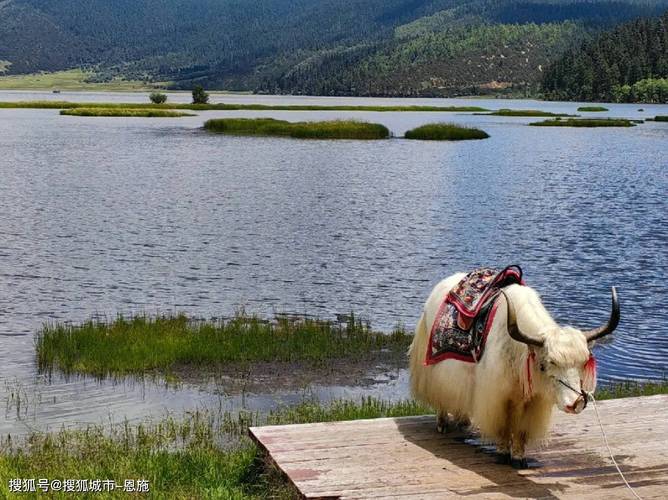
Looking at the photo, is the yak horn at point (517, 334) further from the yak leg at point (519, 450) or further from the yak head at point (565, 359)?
the yak leg at point (519, 450)

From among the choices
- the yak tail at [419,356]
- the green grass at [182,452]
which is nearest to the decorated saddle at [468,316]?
the yak tail at [419,356]

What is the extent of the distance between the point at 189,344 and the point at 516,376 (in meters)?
11.0

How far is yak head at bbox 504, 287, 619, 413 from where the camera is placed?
30.8 feet

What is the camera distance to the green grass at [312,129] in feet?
341

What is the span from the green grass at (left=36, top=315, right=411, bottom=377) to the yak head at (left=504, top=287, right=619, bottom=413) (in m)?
10.2

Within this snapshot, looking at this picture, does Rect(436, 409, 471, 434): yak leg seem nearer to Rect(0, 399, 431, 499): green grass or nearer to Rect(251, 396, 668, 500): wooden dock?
Rect(251, 396, 668, 500): wooden dock

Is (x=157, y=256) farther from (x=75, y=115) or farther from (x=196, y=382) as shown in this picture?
(x=75, y=115)

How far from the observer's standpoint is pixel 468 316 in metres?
11.1

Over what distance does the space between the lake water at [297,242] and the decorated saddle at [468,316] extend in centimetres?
599

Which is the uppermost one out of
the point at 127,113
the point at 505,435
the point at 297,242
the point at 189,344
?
the point at 127,113

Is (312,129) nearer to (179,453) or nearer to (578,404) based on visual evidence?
(179,453)

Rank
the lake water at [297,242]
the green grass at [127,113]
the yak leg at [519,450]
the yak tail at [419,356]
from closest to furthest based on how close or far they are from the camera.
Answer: the yak leg at [519,450], the yak tail at [419,356], the lake water at [297,242], the green grass at [127,113]

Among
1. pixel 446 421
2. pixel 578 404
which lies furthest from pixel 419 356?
pixel 578 404

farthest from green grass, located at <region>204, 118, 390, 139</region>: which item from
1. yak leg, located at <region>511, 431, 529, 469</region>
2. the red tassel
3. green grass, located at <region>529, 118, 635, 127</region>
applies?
the red tassel
